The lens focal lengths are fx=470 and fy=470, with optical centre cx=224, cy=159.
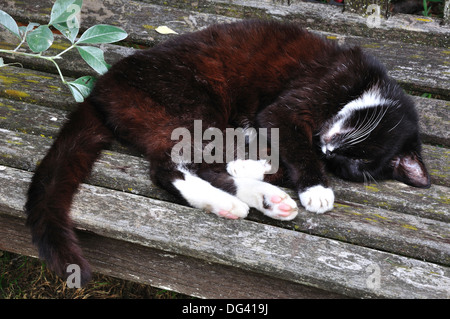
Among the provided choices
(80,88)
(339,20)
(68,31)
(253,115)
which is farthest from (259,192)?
(339,20)

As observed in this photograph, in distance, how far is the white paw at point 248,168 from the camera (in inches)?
76.2

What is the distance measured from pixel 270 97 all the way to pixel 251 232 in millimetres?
778

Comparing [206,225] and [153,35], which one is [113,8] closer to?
[153,35]

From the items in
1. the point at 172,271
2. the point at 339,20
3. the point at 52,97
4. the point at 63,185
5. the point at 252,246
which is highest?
the point at 339,20

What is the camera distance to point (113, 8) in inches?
111

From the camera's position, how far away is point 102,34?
6.75 ft

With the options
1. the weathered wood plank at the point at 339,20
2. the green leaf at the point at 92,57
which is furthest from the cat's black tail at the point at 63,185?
the weathered wood plank at the point at 339,20

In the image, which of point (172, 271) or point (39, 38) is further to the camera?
point (39, 38)

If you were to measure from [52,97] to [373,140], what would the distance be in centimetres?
153

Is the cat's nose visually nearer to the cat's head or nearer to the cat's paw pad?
the cat's head

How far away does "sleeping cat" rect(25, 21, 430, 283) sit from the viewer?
1.79m

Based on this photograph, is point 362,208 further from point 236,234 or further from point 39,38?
point 39,38

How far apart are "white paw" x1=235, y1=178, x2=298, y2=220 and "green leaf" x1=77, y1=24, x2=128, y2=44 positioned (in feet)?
2.87

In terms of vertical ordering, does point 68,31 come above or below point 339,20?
below
